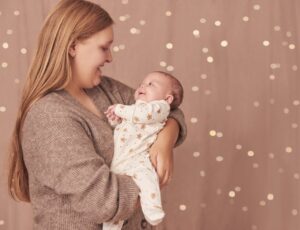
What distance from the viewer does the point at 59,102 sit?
56.6 inches

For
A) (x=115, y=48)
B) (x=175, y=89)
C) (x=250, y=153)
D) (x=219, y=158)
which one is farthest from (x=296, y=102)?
(x=175, y=89)

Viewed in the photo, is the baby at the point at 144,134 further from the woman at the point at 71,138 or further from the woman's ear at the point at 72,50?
the woman's ear at the point at 72,50

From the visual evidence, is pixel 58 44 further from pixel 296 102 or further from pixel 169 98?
pixel 296 102

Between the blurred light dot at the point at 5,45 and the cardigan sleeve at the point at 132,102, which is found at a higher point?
the blurred light dot at the point at 5,45

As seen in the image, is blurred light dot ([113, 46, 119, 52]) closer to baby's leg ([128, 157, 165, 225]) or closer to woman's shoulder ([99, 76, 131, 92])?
woman's shoulder ([99, 76, 131, 92])

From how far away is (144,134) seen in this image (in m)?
1.52

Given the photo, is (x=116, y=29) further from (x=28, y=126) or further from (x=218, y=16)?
(x=28, y=126)

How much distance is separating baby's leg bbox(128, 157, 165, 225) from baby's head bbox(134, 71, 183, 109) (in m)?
0.24

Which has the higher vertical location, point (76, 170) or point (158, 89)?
point (158, 89)

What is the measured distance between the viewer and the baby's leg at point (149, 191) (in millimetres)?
1391

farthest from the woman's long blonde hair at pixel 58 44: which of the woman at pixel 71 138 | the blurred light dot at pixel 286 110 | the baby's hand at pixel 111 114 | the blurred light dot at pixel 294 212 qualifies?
the blurred light dot at pixel 294 212

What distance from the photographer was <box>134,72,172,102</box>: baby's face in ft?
5.23

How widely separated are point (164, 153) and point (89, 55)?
0.33m

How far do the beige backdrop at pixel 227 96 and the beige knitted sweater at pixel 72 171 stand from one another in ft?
2.82
